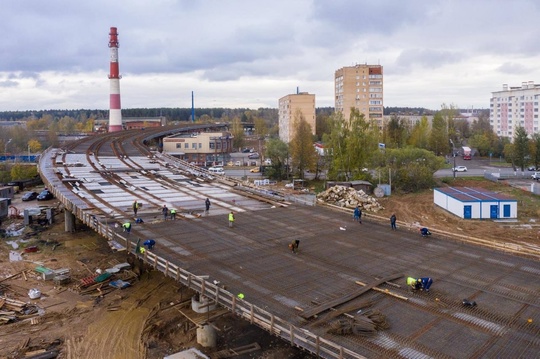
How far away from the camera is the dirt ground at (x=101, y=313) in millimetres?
14805

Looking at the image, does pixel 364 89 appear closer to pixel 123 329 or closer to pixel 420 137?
pixel 420 137

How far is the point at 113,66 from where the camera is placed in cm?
7088

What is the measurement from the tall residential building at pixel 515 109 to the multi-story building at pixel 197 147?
58.2 m

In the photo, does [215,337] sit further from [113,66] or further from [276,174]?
[113,66]

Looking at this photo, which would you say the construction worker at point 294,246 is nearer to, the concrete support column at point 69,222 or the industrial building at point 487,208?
the concrete support column at point 69,222

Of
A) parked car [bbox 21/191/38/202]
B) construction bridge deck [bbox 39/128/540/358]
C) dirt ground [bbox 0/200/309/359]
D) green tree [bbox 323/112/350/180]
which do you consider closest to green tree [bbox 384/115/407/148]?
green tree [bbox 323/112/350/180]

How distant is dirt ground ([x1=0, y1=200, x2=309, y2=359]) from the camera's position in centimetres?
1472

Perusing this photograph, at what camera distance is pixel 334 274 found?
1520cm

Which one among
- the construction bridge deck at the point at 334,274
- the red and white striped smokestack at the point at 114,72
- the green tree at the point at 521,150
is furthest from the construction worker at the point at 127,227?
the red and white striped smokestack at the point at 114,72

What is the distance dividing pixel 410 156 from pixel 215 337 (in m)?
36.0

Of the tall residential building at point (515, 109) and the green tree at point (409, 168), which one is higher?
the tall residential building at point (515, 109)

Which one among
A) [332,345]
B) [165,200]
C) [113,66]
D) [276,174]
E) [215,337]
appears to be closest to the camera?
[332,345]

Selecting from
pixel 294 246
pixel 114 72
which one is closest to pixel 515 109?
pixel 114 72

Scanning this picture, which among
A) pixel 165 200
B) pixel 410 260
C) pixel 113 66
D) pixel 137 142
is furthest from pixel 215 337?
pixel 113 66
